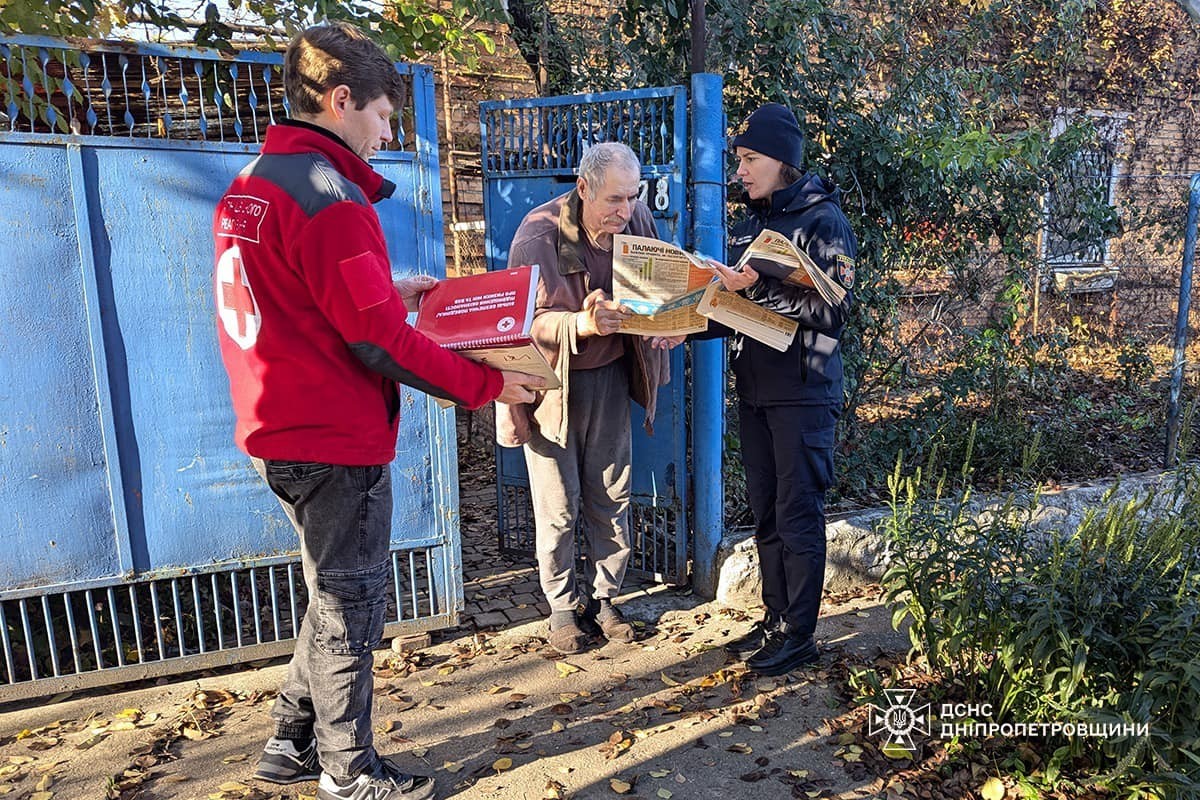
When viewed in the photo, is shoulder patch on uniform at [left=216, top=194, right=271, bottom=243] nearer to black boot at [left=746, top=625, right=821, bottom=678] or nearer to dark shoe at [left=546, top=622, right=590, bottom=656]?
dark shoe at [left=546, top=622, right=590, bottom=656]

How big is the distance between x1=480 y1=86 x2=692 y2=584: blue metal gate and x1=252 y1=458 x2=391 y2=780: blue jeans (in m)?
1.96

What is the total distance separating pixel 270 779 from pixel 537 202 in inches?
112

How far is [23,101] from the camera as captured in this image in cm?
306

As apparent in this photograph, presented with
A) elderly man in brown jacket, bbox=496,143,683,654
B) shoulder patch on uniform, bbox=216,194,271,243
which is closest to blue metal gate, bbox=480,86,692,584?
elderly man in brown jacket, bbox=496,143,683,654

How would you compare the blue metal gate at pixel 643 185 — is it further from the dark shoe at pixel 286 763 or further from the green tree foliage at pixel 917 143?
the dark shoe at pixel 286 763

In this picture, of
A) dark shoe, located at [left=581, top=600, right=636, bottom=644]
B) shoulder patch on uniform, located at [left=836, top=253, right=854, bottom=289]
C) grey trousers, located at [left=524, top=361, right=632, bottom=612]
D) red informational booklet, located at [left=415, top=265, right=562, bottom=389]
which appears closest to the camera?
red informational booklet, located at [left=415, top=265, right=562, bottom=389]

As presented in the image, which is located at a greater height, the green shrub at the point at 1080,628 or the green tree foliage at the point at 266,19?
the green tree foliage at the point at 266,19

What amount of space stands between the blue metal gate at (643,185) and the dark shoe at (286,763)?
197 centimetres

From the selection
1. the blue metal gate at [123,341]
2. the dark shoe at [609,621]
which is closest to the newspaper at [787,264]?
the blue metal gate at [123,341]

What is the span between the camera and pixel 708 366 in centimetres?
411

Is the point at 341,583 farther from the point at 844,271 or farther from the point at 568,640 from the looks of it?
the point at 844,271

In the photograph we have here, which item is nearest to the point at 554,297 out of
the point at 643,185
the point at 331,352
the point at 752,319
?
the point at 752,319

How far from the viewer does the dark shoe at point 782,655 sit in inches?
136

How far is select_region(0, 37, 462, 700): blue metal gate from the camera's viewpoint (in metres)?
3.09
